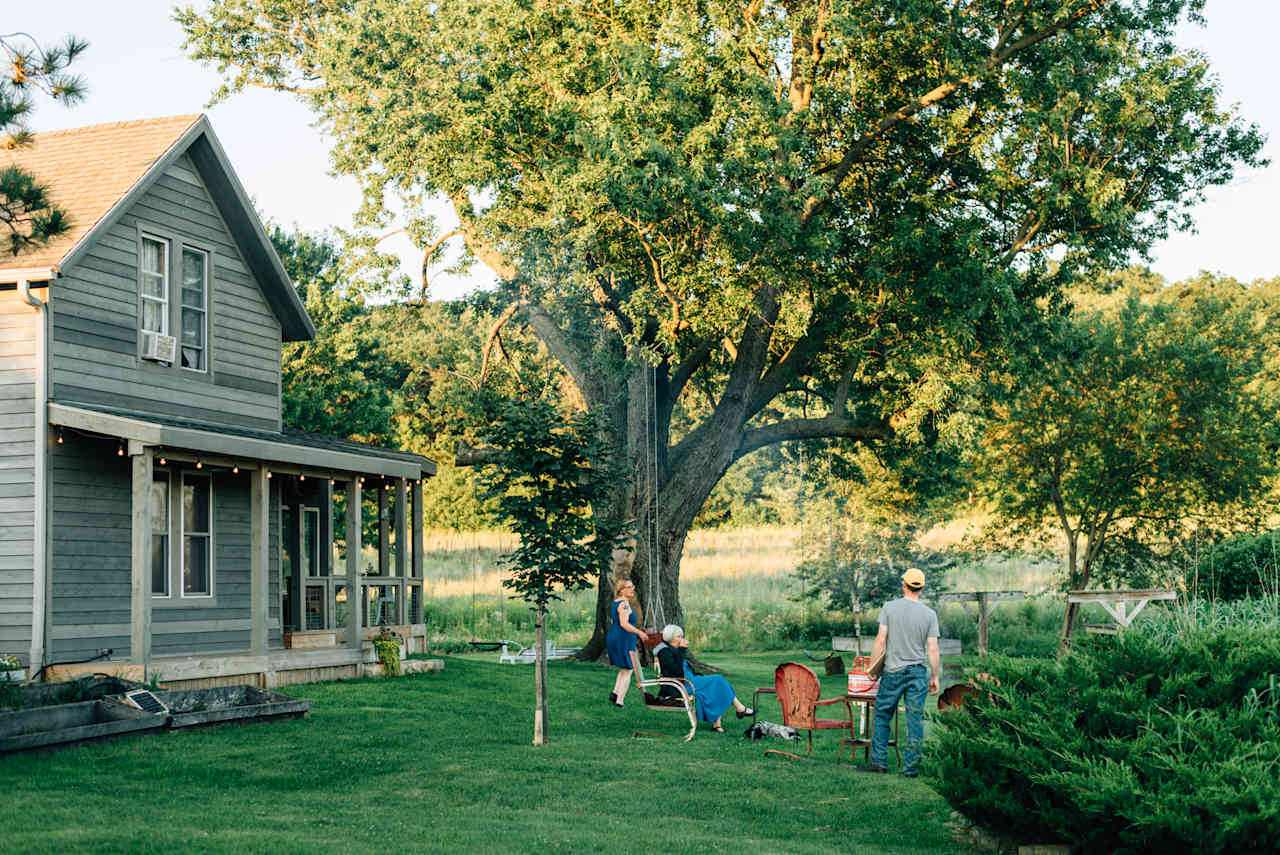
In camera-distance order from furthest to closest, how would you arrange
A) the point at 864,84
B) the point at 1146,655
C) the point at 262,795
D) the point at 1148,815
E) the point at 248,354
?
the point at 864,84 → the point at 248,354 → the point at 262,795 → the point at 1146,655 → the point at 1148,815

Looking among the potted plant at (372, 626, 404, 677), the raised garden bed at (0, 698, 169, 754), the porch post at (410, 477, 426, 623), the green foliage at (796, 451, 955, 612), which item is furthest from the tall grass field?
the raised garden bed at (0, 698, 169, 754)

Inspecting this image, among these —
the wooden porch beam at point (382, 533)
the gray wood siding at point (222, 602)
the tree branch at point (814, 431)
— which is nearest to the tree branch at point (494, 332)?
the wooden porch beam at point (382, 533)

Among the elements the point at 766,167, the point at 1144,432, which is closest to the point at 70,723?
the point at 766,167

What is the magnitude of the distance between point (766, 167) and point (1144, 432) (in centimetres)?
1306

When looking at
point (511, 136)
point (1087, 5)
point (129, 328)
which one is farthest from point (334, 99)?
point (1087, 5)

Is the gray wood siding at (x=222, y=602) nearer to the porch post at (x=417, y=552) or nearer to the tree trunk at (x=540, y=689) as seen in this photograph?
the porch post at (x=417, y=552)

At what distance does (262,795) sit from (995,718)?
5.98 metres

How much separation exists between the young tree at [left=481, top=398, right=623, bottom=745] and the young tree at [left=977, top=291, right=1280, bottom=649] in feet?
55.7

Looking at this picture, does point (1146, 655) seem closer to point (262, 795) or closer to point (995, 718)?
point (995, 718)

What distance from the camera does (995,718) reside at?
381 inches

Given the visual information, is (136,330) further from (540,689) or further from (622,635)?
(540,689)

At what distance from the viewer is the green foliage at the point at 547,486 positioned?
14.3m

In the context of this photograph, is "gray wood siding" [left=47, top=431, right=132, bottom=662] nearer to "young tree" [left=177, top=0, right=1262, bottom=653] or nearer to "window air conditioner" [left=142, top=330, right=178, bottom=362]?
"window air conditioner" [left=142, top=330, right=178, bottom=362]

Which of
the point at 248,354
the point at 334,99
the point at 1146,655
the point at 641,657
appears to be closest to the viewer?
the point at 1146,655
